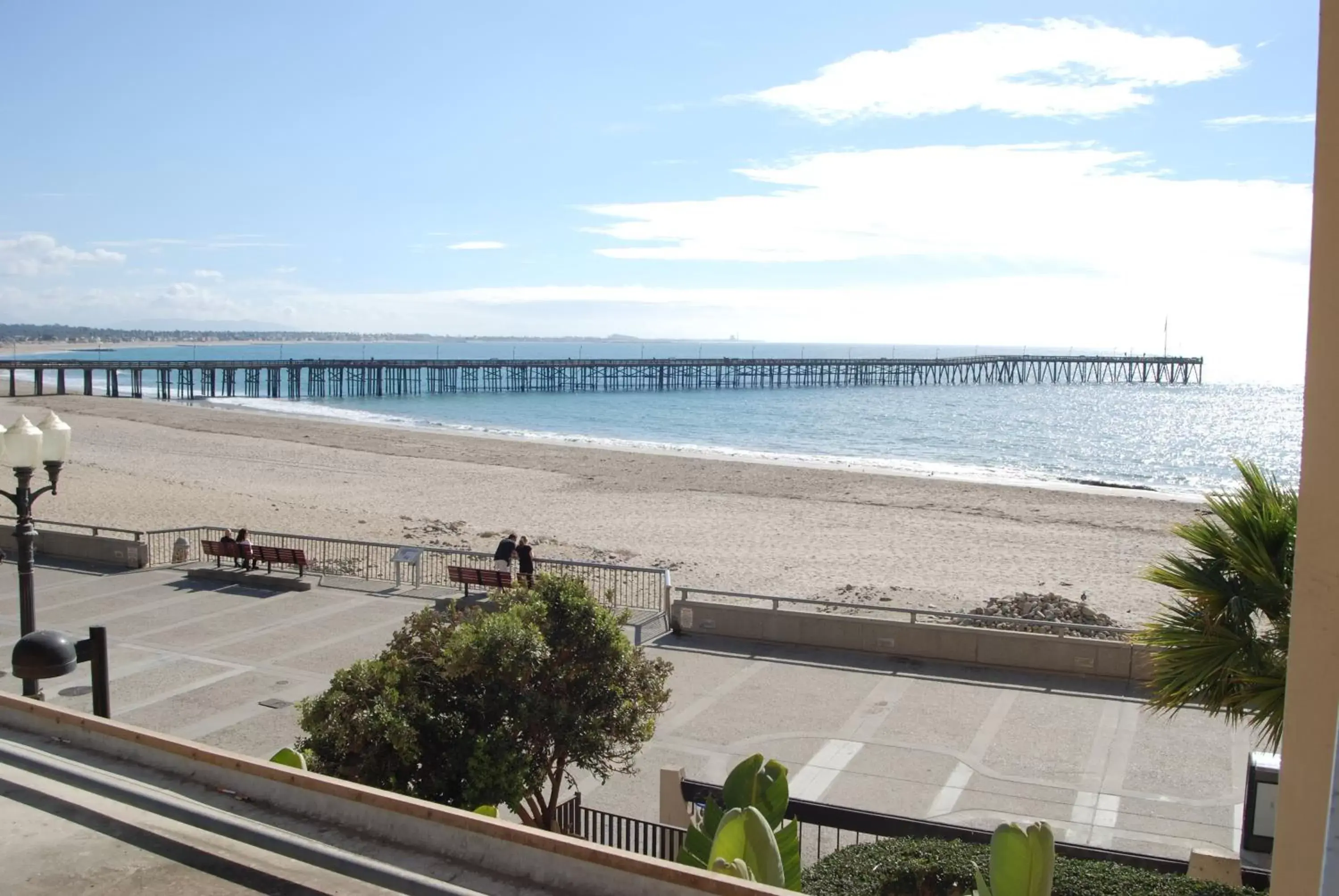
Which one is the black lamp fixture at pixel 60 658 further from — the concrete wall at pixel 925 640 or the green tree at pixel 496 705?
the concrete wall at pixel 925 640

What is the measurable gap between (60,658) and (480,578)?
32.2 ft

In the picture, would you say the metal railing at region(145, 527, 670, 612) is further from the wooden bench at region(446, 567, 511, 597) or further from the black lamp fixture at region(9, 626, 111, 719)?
the black lamp fixture at region(9, 626, 111, 719)

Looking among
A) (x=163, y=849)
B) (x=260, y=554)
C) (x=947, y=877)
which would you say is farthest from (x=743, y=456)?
(x=163, y=849)

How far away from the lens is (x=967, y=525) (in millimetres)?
32875

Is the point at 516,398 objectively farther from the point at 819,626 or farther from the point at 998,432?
the point at 819,626

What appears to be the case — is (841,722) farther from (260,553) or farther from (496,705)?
(260,553)

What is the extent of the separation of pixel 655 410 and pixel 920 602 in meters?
76.4

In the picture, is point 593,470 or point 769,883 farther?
point 593,470

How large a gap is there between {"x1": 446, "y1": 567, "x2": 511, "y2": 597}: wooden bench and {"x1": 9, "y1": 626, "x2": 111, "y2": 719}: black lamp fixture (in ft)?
29.5

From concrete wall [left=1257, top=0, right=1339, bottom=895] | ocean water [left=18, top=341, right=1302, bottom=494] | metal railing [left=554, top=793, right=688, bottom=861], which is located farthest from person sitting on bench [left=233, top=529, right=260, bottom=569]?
ocean water [left=18, top=341, right=1302, bottom=494]

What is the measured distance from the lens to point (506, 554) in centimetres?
1791

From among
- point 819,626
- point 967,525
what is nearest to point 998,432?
point 967,525

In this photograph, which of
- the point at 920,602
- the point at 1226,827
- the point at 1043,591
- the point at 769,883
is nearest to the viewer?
the point at 769,883

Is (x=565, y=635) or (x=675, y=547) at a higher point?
(x=565, y=635)
